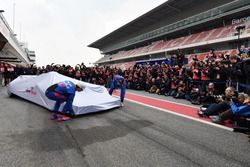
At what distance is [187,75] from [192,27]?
19348mm

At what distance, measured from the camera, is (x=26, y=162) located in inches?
90.5

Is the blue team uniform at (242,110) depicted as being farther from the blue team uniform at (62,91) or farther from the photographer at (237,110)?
the blue team uniform at (62,91)

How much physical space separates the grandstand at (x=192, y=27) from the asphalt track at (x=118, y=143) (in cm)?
1677

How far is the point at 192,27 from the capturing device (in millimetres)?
24297

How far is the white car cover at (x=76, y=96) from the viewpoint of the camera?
16.2ft

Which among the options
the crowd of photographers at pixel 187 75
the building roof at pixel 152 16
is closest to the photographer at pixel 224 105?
the crowd of photographers at pixel 187 75

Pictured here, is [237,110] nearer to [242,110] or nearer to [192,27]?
[242,110]

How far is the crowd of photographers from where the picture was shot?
5.94 metres

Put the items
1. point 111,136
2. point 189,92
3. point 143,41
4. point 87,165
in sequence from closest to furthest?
point 87,165 < point 111,136 < point 189,92 < point 143,41

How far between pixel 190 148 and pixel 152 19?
32.4m

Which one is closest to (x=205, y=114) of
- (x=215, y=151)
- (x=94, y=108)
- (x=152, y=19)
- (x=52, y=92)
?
(x=215, y=151)

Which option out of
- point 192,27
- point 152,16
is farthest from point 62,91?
point 152,16

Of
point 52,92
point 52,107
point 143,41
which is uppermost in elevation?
point 143,41

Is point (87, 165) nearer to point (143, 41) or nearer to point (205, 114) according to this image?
point (205, 114)
